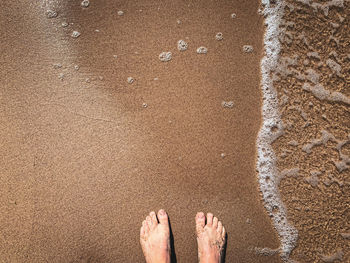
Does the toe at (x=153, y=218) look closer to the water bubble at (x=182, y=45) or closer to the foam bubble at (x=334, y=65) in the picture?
the water bubble at (x=182, y=45)

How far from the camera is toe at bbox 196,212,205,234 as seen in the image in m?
1.81

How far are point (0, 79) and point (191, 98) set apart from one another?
1393 millimetres

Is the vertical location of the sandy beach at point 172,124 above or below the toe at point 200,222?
above

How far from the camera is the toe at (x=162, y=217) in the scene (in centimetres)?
181

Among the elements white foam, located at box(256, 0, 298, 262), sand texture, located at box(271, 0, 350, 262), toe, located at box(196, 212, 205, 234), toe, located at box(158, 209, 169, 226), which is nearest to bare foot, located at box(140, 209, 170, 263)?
toe, located at box(158, 209, 169, 226)

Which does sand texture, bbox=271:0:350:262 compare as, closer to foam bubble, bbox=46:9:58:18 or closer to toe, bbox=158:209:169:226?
toe, bbox=158:209:169:226

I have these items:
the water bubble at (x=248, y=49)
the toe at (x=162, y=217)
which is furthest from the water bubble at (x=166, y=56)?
the toe at (x=162, y=217)

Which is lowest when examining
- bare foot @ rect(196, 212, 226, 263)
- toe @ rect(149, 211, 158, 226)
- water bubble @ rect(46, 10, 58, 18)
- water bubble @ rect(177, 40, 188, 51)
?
bare foot @ rect(196, 212, 226, 263)

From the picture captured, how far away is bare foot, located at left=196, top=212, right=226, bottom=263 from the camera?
179 cm

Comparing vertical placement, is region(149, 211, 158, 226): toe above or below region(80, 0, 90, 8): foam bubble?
below

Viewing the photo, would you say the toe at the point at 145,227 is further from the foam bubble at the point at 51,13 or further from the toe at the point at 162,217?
the foam bubble at the point at 51,13

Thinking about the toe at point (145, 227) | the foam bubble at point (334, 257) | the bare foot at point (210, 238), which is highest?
the toe at point (145, 227)

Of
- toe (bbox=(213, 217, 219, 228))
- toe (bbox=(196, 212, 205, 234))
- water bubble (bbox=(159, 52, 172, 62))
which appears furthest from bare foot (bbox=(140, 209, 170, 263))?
water bubble (bbox=(159, 52, 172, 62))

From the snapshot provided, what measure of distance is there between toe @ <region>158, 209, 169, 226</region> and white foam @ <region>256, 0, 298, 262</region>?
0.75 m
